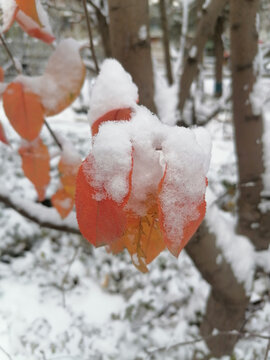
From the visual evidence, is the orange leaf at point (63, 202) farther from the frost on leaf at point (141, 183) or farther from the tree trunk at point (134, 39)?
the frost on leaf at point (141, 183)

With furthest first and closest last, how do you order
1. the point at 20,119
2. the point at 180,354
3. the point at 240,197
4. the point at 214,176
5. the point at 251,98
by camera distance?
the point at 214,176
the point at 180,354
the point at 240,197
the point at 251,98
the point at 20,119

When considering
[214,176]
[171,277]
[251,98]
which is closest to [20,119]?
[251,98]

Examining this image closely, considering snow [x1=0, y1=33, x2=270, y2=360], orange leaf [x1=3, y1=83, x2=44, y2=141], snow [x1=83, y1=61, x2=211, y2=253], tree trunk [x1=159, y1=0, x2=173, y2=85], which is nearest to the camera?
snow [x1=83, y1=61, x2=211, y2=253]

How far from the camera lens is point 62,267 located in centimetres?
199

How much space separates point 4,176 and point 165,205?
8.40 feet

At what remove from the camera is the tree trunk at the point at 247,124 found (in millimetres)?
817

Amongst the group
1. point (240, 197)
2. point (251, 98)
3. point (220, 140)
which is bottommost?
point (220, 140)

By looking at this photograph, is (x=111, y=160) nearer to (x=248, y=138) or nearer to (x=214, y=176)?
(x=248, y=138)

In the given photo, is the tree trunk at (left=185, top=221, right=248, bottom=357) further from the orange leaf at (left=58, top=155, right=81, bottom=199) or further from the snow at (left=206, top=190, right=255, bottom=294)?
the orange leaf at (left=58, top=155, right=81, bottom=199)

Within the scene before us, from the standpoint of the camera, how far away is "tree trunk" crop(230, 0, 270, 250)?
817mm

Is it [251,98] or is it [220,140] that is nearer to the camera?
[251,98]

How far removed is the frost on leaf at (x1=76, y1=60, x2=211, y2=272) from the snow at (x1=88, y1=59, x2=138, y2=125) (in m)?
0.07

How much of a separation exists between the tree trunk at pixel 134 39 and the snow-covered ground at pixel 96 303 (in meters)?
0.58

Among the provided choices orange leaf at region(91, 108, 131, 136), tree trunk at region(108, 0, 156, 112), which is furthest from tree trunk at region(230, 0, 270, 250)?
orange leaf at region(91, 108, 131, 136)
